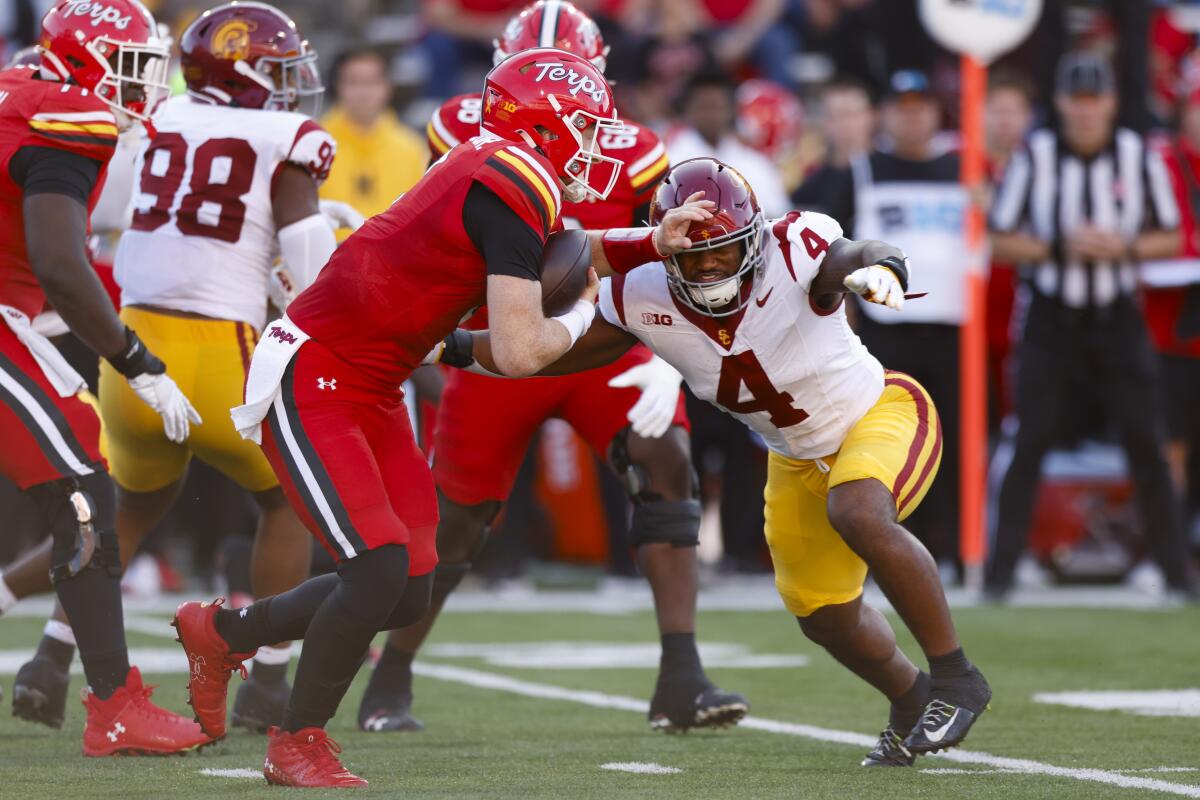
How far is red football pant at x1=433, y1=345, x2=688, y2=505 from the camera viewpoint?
5516 millimetres

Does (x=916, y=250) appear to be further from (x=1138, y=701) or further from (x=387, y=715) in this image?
(x=387, y=715)

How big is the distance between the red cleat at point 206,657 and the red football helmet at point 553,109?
4.06ft

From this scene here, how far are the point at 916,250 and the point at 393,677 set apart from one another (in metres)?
4.64

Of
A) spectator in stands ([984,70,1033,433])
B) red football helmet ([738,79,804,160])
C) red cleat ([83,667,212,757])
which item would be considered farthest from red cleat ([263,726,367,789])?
red football helmet ([738,79,804,160])

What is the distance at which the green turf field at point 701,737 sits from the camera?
4.27m

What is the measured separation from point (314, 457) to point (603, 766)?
3.28 feet

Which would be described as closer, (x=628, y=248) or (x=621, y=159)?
(x=628, y=248)

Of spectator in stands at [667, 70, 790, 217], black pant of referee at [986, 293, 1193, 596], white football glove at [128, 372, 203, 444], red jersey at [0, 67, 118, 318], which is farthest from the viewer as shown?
spectator in stands at [667, 70, 790, 217]

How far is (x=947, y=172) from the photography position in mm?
9500

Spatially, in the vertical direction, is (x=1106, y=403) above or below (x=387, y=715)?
above

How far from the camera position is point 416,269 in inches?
167

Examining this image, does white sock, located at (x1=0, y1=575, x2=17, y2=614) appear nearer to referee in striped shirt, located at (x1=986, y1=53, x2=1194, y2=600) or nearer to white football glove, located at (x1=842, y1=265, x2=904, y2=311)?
white football glove, located at (x1=842, y1=265, x2=904, y2=311)

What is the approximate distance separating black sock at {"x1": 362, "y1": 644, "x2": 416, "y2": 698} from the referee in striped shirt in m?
3.98

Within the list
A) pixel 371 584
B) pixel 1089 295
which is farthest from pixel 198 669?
pixel 1089 295
